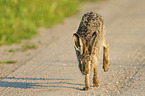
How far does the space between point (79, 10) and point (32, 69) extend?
7.75 metres

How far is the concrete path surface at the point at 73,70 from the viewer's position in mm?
6391

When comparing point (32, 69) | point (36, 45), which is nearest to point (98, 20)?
point (32, 69)

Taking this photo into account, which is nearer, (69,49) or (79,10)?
(69,49)

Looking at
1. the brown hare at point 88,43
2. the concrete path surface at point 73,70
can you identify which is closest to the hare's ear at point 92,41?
the brown hare at point 88,43

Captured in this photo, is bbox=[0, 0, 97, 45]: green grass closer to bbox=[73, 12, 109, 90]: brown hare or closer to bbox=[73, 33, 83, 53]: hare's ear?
bbox=[73, 12, 109, 90]: brown hare

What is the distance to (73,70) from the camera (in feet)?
25.1

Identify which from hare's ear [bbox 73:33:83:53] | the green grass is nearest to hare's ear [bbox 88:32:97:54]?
hare's ear [bbox 73:33:83:53]

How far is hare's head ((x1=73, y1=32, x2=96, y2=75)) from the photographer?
18.7 ft

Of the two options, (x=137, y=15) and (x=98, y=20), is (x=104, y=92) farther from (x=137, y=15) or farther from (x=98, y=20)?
(x=137, y=15)

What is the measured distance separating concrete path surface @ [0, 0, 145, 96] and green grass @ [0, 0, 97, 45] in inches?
29.1

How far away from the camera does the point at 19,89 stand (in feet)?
21.7

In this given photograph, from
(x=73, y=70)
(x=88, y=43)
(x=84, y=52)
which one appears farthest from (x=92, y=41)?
(x=73, y=70)

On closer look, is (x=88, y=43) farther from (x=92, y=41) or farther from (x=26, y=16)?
(x=26, y=16)

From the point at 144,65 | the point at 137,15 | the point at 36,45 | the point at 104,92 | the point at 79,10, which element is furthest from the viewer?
the point at 79,10
